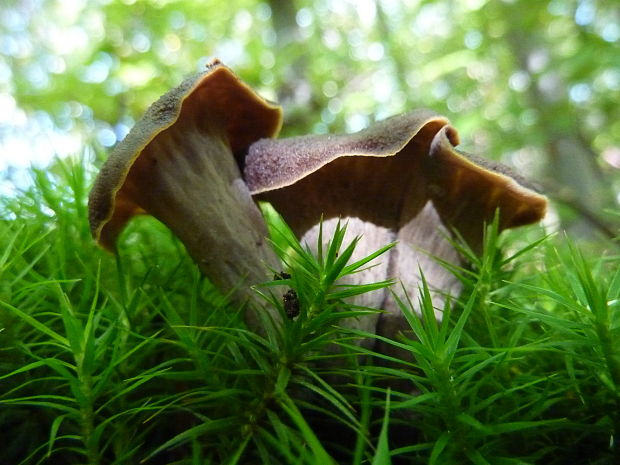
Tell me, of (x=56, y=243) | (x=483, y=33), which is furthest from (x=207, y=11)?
(x=56, y=243)

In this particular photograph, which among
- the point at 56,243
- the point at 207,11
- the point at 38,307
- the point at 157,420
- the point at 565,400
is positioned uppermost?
the point at 207,11

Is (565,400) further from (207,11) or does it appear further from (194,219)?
(207,11)

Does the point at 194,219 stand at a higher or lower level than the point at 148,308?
higher

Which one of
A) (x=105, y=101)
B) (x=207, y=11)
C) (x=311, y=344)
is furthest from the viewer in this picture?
(x=207, y=11)

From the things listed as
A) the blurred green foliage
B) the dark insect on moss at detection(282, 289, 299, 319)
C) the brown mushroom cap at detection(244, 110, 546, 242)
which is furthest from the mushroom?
the blurred green foliage

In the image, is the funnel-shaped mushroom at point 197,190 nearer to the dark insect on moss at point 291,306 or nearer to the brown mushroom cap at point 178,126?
the brown mushroom cap at point 178,126

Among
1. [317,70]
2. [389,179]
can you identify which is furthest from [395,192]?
[317,70]

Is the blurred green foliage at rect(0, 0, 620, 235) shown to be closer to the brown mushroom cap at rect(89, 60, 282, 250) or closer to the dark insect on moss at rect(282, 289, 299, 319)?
the brown mushroom cap at rect(89, 60, 282, 250)

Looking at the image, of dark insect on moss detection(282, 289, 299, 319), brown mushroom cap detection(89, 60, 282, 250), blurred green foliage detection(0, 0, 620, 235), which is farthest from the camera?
blurred green foliage detection(0, 0, 620, 235)
